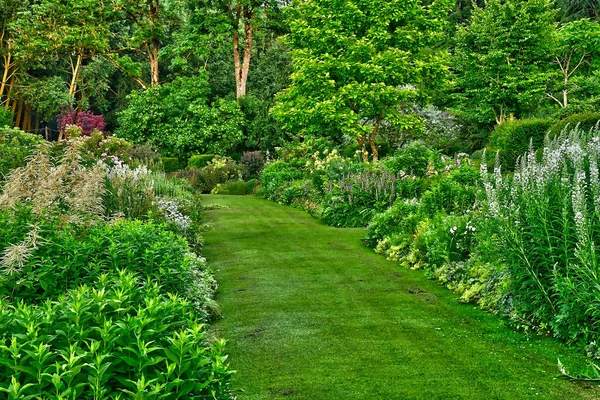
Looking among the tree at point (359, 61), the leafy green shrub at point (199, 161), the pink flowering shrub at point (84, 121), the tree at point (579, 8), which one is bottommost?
the leafy green shrub at point (199, 161)

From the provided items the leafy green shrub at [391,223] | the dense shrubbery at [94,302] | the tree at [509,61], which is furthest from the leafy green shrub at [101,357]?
the tree at [509,61]

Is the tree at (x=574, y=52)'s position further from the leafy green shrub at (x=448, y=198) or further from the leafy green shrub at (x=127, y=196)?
the leafy green shrub at (x=127, y=196)

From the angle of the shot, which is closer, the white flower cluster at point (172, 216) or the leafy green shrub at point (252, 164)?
the white flower cluster at point (172, 216)

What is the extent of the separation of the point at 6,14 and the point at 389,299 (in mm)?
31085

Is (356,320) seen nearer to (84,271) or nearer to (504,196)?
(504,196)

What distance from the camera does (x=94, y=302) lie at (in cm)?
287

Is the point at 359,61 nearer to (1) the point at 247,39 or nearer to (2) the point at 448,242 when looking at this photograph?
(2) the point at 448,242

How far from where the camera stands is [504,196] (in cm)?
542

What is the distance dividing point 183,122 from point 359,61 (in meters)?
13.0

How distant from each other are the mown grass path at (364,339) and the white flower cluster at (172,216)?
0.70m

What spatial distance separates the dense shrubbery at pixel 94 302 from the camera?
2332mm

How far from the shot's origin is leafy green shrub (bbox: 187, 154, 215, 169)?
25.7 metres

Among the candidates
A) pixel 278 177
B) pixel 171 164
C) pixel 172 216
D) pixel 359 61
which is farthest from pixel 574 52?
pixel 172 216

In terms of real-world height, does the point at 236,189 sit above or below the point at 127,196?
below
